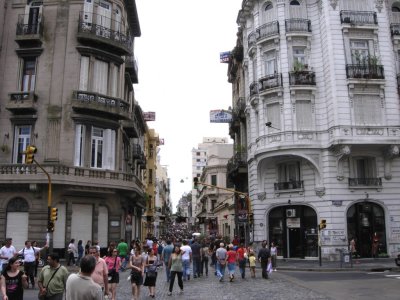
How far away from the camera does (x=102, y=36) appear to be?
30.1 metres

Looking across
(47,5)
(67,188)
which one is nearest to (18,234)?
(67,188)

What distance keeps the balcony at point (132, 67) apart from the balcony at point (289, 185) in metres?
14.6

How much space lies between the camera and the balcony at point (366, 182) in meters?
31.0

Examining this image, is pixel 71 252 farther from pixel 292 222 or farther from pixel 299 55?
pixel 299 55

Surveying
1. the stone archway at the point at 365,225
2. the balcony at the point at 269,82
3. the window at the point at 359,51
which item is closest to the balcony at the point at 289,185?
the stone archway at the point at 365,225

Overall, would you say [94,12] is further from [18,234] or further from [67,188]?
[18,234]

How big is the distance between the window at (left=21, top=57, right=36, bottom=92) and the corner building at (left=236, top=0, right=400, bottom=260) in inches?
634

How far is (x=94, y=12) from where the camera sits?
30.5m

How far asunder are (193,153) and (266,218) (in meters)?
117

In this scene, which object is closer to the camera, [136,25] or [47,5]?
[47,5]

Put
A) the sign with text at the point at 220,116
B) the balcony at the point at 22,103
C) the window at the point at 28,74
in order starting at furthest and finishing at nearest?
the sign with text at the point at 220,116, the window at the point at 28,74, the balcony at the point at 22,103

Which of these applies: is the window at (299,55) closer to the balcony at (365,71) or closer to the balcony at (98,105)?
the balcony at (365,71)

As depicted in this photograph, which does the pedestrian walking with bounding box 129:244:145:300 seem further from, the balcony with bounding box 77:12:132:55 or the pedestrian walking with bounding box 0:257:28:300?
the balcony with bounding box 77:12:132:55

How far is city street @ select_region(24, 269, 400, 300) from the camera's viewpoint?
1507cm
